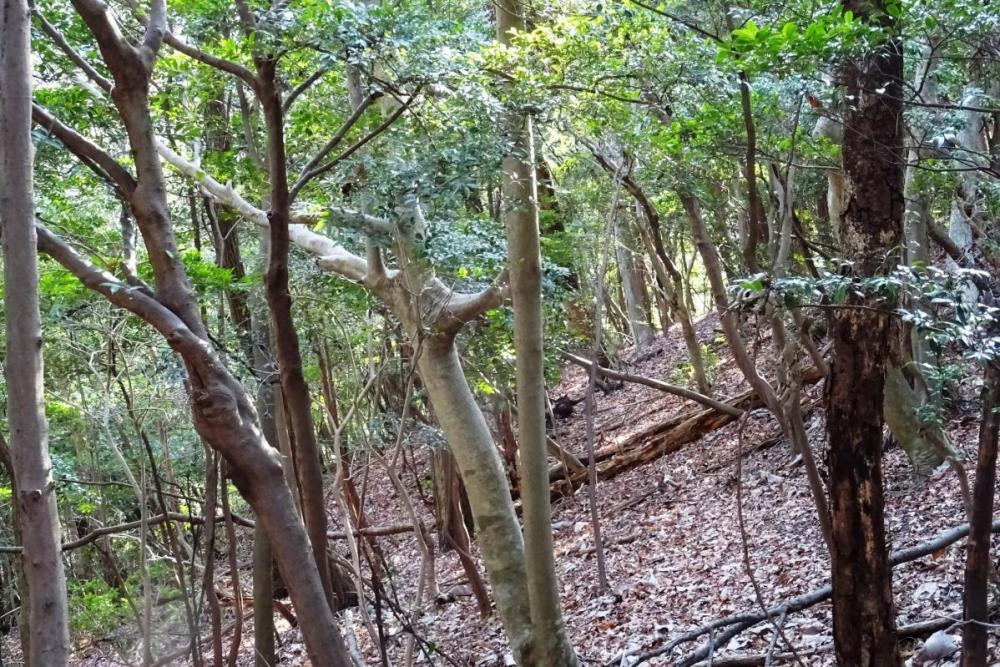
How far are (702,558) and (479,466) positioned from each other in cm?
307

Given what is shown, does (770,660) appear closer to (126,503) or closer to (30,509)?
(30,509)

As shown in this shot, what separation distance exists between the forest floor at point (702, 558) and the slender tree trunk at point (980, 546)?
1.04 metres

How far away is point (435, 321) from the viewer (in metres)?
7.82

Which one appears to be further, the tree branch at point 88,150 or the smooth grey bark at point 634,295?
the smooth grey bark at point 634,295

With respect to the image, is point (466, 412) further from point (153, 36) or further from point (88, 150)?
point (153, 36)

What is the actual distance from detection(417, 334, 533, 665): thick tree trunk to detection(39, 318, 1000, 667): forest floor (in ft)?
3.18

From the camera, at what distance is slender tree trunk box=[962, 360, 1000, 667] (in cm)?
396

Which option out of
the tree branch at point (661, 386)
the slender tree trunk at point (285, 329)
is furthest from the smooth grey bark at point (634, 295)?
the slender tree trunk at point (285, 329)

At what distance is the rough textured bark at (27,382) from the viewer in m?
2.88

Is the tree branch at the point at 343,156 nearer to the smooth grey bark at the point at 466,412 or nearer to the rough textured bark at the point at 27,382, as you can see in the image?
the rough textured bark at the point at 27,382

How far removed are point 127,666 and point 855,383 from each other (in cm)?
817

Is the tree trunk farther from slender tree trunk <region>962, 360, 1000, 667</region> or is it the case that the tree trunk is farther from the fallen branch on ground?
the fallen branch on ground

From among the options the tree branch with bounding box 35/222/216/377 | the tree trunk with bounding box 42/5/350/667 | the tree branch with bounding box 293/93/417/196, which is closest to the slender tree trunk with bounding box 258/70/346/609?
the tree branch with bounding box 293/93/417/196

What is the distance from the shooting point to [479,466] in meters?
8.07
